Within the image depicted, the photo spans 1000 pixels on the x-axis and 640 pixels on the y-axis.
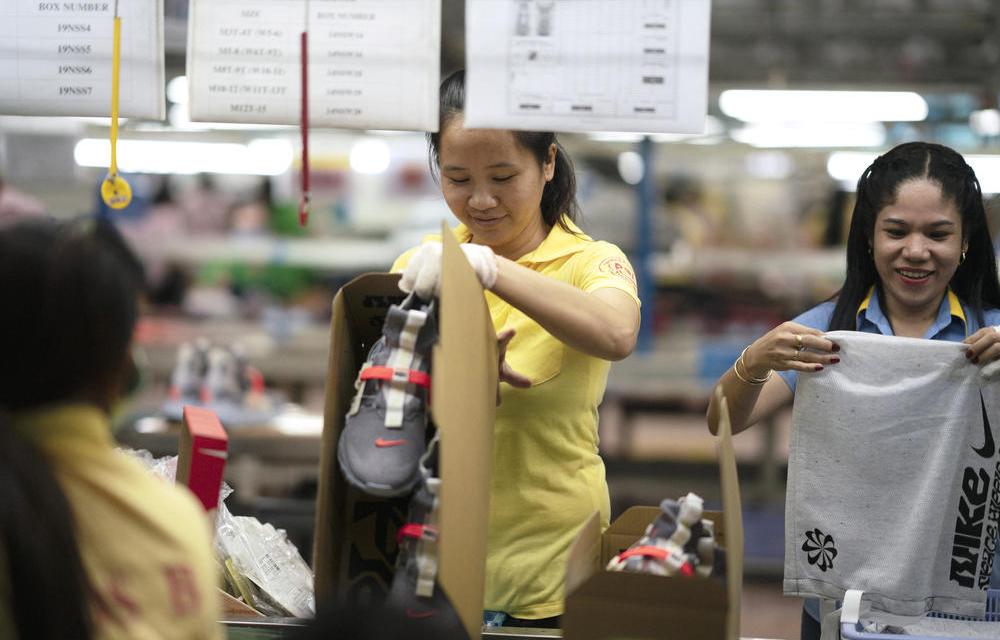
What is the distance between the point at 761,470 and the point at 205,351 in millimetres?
3352

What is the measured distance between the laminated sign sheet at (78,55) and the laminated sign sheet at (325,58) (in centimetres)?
12

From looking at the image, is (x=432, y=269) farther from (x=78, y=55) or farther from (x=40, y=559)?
(x=78, y=55)

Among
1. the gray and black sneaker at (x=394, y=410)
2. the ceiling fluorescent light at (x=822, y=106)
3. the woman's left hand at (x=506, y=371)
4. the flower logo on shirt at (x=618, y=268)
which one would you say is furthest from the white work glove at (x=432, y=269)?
the ceiling fluorescent light at (x=822, y=106)

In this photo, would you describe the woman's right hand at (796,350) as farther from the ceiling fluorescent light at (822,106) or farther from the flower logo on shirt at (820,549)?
the ceiling fluorescent light at (822,106)

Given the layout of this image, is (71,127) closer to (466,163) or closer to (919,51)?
(919,51)

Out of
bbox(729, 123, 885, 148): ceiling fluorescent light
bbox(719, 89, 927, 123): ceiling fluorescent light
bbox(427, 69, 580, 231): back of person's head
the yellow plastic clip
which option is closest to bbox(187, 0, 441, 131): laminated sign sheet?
bbox(427, 69, 580, 231): back of person's head

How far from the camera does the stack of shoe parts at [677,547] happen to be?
1.48 meters

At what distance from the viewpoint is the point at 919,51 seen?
5.84m

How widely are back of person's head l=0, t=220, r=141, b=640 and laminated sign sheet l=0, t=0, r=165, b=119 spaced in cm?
94

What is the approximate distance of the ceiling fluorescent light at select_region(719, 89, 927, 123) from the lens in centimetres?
626

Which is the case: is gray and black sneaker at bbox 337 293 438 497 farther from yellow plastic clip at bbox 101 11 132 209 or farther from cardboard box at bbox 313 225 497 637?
yellow plastic clip at bbox 101 11 132 209

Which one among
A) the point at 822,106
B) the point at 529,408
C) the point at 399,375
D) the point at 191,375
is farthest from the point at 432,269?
the point at 822,106

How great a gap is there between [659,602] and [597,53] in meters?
0.93

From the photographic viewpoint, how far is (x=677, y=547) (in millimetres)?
1512
